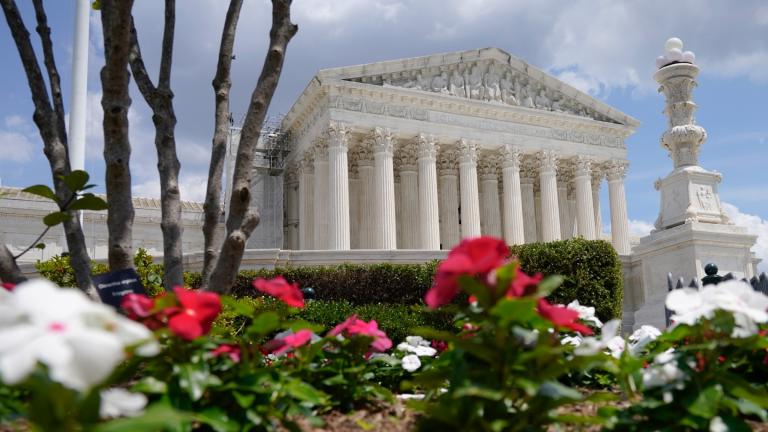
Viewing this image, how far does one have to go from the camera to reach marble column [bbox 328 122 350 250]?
3268cm

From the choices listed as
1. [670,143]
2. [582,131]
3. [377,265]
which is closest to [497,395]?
[670,143]

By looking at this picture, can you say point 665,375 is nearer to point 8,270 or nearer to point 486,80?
point 8,270

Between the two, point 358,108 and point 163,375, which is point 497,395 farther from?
point 358,108

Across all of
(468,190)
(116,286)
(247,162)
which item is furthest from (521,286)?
(468,190)

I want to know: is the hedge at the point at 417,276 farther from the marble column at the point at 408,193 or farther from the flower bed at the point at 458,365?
the marble column at the point at 408,193

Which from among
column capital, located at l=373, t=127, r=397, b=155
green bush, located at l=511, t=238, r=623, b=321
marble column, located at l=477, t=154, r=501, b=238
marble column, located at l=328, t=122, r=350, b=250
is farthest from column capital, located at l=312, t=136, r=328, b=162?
green bush, located at l=511, t=238, r=623, b=321

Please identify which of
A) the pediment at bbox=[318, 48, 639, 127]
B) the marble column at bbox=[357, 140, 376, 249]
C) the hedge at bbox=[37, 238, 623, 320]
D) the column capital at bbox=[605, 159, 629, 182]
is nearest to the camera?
the hedge at bbox=[37, 238, 623, 320]

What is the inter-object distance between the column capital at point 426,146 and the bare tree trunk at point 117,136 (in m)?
31.7

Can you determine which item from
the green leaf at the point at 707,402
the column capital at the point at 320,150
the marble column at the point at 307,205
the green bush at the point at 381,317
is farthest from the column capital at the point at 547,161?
the green leaf at the point at 707,402

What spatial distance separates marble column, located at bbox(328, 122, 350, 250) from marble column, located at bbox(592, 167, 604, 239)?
19.3 m

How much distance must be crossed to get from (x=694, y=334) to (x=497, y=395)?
1578 millimetres

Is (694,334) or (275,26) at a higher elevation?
(275,26)

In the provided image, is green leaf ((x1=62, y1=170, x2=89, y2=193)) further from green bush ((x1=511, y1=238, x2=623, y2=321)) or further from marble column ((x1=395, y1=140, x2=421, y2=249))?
marble column ((x1=395, y1=140, x2=421, y2=249))

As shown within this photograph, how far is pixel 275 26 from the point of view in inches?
195
